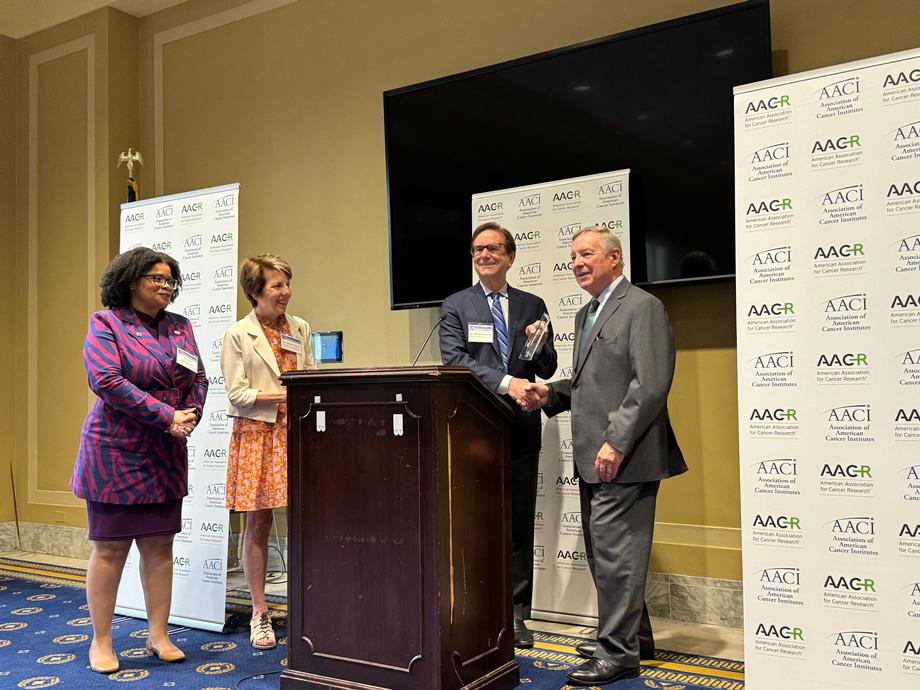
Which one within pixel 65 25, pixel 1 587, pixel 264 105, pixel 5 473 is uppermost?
pixel 65 25

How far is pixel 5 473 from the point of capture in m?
6.73

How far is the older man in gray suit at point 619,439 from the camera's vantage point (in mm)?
3203

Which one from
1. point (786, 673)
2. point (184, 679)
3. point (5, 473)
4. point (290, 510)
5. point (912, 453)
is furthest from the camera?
point (5, 473)

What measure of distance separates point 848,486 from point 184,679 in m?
2.47

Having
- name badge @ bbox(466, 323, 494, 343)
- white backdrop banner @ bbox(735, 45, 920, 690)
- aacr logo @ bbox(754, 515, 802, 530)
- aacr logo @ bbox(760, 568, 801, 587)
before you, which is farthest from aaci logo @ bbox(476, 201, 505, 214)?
aacr logo @ bbox(760, 568, 801, 587)

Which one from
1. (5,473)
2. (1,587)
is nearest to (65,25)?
(5,473)

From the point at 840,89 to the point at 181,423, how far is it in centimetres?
266

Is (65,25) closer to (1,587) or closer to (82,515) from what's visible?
(82,515)

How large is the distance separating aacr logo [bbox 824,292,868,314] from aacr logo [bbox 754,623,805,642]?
3.38ft

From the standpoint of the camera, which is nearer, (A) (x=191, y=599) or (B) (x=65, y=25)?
(A) (x=191, y=599)

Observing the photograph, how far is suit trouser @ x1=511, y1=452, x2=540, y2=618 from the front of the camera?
3.78 m

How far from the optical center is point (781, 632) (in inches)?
113

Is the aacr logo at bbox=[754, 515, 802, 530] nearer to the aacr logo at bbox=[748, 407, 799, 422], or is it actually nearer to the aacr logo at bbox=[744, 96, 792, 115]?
the aacr logo at bbox=[748, 407, 799, 422]

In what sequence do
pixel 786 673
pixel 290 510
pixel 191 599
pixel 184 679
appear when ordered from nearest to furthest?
pixel 786 673, pixel 290 510, pixel 184 679, pixel 191 599
